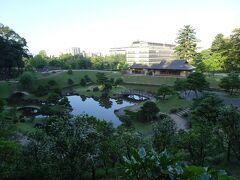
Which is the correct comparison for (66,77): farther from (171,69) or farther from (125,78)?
(171,69)

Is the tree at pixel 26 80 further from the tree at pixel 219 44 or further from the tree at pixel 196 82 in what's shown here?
the tree at pixel 219 44

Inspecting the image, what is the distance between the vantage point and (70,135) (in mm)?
10859

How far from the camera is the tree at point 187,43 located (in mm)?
69700

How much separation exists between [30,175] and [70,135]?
6.18 metres

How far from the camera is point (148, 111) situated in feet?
116

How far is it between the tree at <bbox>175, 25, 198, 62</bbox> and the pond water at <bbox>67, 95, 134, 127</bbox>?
25422 mm

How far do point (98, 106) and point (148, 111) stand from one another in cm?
1531

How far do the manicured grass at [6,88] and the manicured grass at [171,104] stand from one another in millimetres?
30578

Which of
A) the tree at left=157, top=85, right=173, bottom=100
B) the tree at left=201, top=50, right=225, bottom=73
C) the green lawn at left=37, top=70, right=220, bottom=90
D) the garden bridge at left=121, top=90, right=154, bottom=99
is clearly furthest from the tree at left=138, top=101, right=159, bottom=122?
the tree at left=201, top=50, right=225, bottom=73

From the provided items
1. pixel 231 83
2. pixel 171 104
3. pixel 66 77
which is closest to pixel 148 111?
pixel 171 104

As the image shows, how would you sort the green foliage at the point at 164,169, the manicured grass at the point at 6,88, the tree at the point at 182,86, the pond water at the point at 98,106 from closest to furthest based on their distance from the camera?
the green foliage at the point at 164,169 < the tree at the point at 182,86 < the pond water at the point at 98,106 < the manicured grass at the point at 6,88

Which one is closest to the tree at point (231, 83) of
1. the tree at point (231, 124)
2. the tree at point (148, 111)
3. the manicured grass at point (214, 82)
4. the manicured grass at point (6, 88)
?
the manicured grass at point (214, 82)

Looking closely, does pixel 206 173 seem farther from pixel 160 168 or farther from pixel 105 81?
pixel 105 81

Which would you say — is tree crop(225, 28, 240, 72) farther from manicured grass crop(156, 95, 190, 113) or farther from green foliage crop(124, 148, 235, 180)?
green foliage crop(124, 148, 235, 180)
